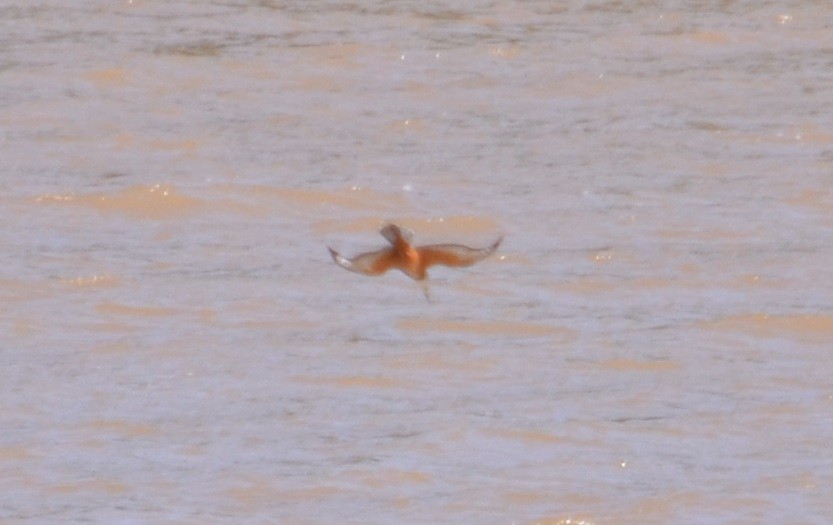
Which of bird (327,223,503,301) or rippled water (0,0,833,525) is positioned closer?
bird (327,223,503,301)

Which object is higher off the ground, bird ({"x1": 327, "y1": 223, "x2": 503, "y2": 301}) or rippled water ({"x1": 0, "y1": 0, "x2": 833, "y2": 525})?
bird ({"x1": 327, "y1": 223, "x2": 503, "y2": 301})

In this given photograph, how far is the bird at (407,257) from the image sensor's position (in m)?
4.48

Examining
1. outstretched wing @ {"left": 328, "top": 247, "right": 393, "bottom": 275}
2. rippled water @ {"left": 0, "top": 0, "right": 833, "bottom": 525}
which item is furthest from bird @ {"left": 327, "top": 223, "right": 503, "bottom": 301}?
rippled water @ {"left": 0, "top": 0, "right": 833, "bottom": 525}

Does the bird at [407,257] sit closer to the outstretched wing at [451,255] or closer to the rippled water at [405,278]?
the outstretched wing at [451,255]

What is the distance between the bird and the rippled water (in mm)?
643

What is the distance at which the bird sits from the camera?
4480 millimetres

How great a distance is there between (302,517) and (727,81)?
4.26 m

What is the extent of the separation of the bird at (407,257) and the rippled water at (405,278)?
64cm

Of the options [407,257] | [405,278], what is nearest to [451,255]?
[407,257]

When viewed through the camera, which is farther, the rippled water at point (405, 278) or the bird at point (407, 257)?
the rippled water at point (405, 278)

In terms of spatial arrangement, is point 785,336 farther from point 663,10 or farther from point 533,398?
point 663,10

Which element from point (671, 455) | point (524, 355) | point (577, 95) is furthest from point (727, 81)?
point (671, 455)

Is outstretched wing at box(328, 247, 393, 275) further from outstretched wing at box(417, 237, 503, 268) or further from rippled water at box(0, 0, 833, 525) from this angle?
rippled water at box(0, 0, 833, 525)

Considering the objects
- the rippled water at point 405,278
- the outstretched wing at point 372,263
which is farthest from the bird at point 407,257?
the rippled water at point 405,278
